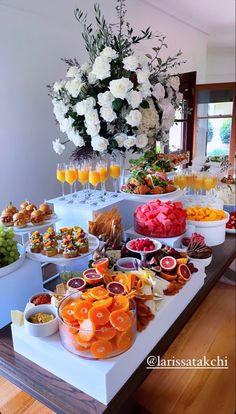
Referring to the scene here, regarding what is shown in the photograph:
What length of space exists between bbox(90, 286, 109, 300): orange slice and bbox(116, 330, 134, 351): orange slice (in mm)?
110

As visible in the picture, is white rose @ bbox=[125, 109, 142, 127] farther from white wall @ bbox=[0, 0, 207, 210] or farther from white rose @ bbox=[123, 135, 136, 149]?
white wall @ bbox=[0, 0, 207, 210]

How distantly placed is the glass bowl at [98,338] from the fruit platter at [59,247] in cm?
33

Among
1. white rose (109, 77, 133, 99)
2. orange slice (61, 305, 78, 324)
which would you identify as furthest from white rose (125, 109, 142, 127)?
orange slice (61, 305, 78, 324)

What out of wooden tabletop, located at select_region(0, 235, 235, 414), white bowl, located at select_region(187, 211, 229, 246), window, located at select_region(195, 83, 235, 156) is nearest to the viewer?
wooden tabletop, located at select_region(0, 235, 235, 414)

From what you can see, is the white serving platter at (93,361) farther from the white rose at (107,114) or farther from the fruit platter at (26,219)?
the white rose at (107,114)

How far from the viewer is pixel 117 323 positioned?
732 millimetres

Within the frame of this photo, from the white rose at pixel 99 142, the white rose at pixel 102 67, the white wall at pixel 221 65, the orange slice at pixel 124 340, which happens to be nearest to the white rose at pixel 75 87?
the white rose at pixel 102 67

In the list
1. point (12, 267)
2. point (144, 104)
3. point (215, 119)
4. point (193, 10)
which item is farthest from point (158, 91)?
point (215, 119)

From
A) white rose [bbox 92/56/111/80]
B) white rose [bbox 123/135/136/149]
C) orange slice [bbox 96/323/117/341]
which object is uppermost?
white rose [bbox 92/56/111/80]

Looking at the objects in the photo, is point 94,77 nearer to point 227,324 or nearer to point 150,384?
point 150,384

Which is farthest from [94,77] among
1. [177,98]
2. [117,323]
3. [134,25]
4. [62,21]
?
[134,25]

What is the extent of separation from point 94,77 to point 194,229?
910mm

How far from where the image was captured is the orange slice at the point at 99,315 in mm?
730

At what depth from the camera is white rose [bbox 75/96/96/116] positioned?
1582 millimetres
